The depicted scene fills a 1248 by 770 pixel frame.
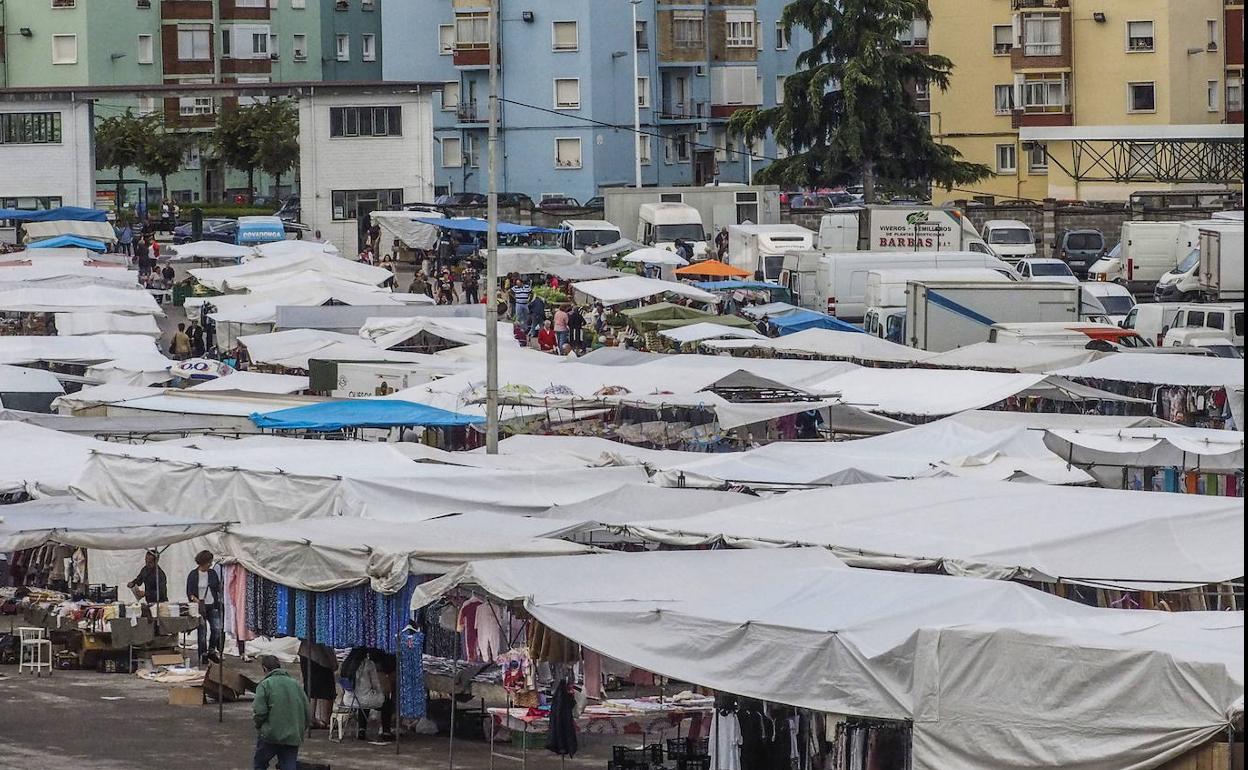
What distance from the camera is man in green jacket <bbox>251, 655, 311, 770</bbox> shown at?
16234mm

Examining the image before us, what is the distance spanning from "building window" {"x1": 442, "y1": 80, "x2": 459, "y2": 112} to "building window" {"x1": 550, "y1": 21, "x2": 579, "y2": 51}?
15.1 feet

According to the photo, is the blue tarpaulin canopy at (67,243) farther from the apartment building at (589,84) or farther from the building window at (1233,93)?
the building window at (1233,93)

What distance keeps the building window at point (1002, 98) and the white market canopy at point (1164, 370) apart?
55.0m

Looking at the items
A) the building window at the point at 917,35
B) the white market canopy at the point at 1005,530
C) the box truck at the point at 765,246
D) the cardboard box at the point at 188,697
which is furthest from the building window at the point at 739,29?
the cardboard box at the point at 188,697

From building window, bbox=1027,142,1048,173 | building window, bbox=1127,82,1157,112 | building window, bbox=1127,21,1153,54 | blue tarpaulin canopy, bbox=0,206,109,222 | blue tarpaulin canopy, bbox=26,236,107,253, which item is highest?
building window, bbox=1127,21,1153,54

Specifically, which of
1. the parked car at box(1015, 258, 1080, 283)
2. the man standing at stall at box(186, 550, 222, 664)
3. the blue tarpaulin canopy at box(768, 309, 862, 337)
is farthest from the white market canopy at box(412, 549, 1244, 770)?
the parked car at box(1015, 258, 1080, 283)

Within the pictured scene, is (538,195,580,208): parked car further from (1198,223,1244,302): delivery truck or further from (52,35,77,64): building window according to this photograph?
(1198,223,1244,302): delivery truck

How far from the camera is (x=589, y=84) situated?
8750cm

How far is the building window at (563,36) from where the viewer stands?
8756cm

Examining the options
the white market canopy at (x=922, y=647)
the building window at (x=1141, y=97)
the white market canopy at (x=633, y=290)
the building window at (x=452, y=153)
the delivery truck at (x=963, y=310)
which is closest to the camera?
the white market canopy at (x=922, y=647)

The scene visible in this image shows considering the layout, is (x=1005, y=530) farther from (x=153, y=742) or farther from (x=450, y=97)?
(x=450, y=97)

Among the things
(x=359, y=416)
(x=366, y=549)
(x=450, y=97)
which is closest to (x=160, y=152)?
(x=450, y=97)

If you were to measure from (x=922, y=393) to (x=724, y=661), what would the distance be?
15580 millimetres

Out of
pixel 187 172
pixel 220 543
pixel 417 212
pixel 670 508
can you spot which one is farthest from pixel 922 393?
pixel 187 172
